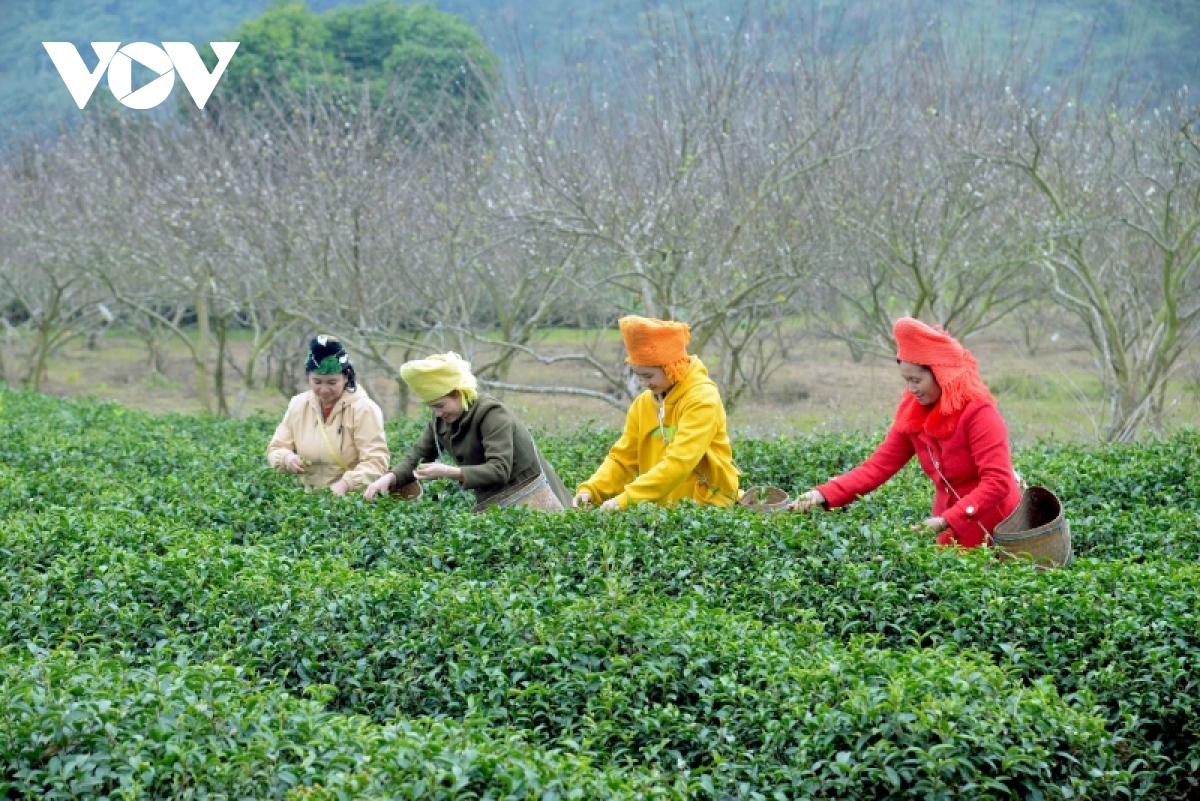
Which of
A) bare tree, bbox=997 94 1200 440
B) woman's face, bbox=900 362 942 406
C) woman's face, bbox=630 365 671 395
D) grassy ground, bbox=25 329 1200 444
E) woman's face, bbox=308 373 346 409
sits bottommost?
grassy ground, bbox=25 329 1200 444

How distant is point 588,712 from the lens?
4527mm

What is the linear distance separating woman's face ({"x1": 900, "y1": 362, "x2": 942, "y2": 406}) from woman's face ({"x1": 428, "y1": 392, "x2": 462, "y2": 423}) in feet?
7.72

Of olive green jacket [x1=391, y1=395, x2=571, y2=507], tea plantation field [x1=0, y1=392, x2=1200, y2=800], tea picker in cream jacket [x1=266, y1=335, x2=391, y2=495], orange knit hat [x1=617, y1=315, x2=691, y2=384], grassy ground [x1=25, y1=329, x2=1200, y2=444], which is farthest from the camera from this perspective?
grassy ground [x1=25, y1=329, x2=1200, y2=444]

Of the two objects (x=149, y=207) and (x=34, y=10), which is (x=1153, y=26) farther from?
(x=34, y=10)

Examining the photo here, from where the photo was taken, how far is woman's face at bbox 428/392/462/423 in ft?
22.9

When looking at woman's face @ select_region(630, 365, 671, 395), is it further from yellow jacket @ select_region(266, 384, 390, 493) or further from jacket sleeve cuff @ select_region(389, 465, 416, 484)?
yellow jacket @ select_region(266, 384, 390, 493)

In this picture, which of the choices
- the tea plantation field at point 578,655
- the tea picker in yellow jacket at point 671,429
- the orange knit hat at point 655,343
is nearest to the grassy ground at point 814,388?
the tea picker in yellow jacket at point 671,429

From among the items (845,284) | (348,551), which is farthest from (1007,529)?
(845,284)

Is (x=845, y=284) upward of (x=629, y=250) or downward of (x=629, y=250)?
downward

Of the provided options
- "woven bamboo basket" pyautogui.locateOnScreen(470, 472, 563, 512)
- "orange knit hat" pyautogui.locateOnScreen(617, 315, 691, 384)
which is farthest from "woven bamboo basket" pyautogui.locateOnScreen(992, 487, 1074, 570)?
"woven bamboo basket" pyautogui.locateOnScreen(470, 472, 563, 512)

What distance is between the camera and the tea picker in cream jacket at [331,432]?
739 centimetres

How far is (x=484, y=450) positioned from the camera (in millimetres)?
7098

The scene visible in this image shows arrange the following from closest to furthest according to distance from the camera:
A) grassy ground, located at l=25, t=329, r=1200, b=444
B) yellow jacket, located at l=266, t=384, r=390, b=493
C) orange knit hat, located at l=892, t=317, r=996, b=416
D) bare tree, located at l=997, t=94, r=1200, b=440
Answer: orange knit hat, located at l=892, t=317, r=996, b=416 → yellow jacket, located at l=266, t=384, r=390, b=493 → bare tree, located at l=997, t=94, r=1200, b=440 → grassy ground, located at l=25, t=329, r=1200, b=444

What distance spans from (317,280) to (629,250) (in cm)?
475
